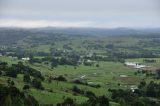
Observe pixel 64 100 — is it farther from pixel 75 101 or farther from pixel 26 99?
pixel 26 99

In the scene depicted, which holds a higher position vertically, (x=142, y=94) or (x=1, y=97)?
(x=1, y=97)

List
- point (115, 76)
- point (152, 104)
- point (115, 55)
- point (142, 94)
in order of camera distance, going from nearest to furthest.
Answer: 1. point (152, 104)
2. point (142, 94)
3. point (115, 76)
4. point (115, 55)

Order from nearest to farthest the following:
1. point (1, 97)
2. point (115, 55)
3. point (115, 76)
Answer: point (1, 97) → point (115, 76) → point (115, 55)

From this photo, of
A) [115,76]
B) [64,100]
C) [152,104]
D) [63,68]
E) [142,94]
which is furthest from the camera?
[63,68]

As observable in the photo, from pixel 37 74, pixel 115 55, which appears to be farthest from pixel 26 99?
pixel 115 55

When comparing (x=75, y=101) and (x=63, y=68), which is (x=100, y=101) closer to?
(x=75, y=101)

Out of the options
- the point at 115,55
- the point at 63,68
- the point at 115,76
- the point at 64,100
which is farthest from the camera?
the point at 115,55

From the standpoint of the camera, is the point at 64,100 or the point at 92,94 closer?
the point at 64,100

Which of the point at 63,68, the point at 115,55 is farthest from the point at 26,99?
the point at 115,55

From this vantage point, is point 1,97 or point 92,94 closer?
point 1,97
